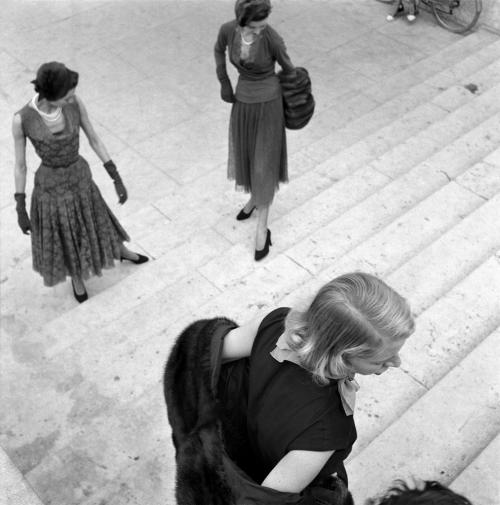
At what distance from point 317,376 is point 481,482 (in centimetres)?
115

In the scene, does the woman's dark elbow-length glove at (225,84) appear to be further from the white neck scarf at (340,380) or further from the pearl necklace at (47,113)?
the white neck scarf at (340,380)

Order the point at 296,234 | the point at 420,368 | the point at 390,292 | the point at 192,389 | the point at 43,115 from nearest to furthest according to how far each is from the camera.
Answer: the point at 390,292
the point at 192,389
the point at 420,368
the point at 43,115
the point at 296,234

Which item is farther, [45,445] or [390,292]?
[45,445]

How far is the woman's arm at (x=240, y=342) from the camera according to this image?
2012 mm

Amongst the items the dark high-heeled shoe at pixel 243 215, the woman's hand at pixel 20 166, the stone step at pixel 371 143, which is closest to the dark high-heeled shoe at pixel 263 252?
the dark high-heeled shoe at pixel 243 215

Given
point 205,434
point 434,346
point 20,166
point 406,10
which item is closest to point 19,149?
point 20,166

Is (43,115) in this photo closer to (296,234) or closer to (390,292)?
(296,234)

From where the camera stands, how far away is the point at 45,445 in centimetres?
362

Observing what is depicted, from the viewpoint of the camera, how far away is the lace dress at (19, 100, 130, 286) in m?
3.97

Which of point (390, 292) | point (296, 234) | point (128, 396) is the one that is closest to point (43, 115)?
point (128, 396)

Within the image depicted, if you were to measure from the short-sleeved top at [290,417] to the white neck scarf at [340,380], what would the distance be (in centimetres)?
1

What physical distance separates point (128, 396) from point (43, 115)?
144 cm

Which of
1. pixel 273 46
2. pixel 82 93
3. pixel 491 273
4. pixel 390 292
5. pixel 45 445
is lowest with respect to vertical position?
pixel 82 93

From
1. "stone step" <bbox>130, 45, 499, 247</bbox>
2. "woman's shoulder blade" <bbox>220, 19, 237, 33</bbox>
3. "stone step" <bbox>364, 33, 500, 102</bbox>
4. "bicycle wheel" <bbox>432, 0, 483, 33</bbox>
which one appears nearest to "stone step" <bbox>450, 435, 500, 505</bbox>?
"woman's shoulder blade" <bbox>220, 19, 237, 33</bbox>
